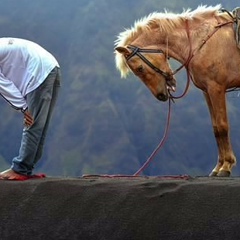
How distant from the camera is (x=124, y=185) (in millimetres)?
2871

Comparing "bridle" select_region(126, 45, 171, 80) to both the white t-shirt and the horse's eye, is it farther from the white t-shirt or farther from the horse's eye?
the white t-shirt

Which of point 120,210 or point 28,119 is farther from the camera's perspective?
point 28,119

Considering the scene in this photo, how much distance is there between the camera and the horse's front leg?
3848mm

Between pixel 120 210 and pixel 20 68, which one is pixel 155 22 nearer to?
pixel 20 68

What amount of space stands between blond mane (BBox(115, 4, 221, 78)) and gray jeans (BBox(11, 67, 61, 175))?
0.77 m

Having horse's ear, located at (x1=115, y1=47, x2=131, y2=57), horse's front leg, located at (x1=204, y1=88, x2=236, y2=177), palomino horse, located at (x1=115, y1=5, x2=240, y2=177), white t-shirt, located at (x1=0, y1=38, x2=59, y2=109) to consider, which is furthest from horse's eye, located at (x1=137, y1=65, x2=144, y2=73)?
white t-shirt, located at (x1=0, y1=38, x2=59, y2=109)

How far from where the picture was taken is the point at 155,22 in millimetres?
4078

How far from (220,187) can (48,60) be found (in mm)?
1315

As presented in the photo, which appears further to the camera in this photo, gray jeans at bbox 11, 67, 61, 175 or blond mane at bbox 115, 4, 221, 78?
blond mane at bbox 115, 4, 221, 78

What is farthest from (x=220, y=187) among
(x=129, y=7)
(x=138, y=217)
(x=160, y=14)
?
(x=129, y=7)

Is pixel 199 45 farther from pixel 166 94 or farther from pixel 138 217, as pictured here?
pixel 138 217

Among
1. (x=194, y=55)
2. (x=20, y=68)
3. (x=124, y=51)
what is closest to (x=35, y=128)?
(x=20, y=68)

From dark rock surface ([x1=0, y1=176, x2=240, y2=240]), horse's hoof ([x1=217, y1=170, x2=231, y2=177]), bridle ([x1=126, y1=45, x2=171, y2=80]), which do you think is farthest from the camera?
bridle ([x1=126, y1=45, x2=171, y2=80])

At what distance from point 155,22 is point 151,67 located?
334 mm
